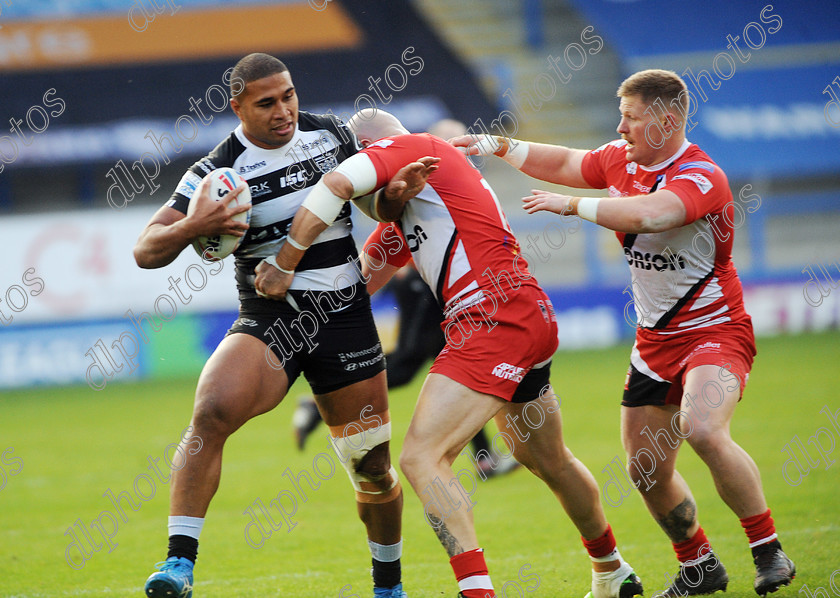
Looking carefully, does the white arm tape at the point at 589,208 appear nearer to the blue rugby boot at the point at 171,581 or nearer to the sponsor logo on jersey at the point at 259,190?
the sponsor logo on jersey at the point at 259,190

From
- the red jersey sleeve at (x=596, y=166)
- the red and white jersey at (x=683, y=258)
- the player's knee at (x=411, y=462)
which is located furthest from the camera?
the red jersey sleeve at (x=596, y=166)

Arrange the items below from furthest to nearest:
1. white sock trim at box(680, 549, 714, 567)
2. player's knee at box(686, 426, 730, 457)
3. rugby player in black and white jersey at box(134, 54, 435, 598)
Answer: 1. white sock trim at box(680, 549, 714, 567)
2. player's knee at box(686, 426, 730, 457)
3. rugby player in black and white jersey at box(134, 54, 435, 598)

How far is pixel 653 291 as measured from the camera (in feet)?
15.6

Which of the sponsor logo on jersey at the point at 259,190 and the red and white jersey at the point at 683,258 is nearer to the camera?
the sponsor logo on jersey at the point at 259,190

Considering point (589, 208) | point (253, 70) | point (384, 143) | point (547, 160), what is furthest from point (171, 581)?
point (547, 160)

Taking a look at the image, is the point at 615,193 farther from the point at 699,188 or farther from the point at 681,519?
the point at 681,519

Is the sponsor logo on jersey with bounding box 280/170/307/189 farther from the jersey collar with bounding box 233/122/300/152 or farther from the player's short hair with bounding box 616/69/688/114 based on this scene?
the player's short hair with bounding box 616/69/688/114

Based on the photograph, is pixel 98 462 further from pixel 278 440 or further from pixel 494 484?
pixel 494 484

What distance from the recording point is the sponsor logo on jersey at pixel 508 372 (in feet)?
13.7

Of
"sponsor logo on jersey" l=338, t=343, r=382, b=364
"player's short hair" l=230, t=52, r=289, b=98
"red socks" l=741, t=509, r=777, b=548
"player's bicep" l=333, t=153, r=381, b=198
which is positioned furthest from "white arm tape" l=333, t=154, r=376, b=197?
"red socks" l=741, t=509, r=777, b=548

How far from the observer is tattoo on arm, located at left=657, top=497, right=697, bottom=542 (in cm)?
481

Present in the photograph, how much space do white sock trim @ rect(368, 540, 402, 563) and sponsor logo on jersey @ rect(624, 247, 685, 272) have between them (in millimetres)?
1911

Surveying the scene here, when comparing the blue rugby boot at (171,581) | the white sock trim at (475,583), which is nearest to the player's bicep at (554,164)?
the white sock trim at (475,583)

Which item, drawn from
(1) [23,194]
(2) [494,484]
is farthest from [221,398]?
(1) [23,194]
